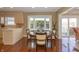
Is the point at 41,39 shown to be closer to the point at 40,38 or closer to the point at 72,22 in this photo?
the point at 40,38

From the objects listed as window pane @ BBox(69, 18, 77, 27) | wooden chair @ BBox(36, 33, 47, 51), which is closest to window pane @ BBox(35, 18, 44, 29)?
window pane @ BBox(69, 18, 77, 27)

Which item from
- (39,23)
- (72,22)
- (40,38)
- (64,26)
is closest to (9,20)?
(39,23)

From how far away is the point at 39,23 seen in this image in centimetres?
1068

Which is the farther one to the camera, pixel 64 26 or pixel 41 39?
pixel 64 26

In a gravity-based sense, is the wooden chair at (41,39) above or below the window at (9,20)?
below

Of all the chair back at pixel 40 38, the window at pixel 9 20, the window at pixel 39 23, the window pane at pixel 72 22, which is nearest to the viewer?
the chair back at pixel 40 38

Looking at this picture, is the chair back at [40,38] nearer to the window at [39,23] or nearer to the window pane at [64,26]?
the window pane at [64,26]

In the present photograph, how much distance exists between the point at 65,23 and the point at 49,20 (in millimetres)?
1331

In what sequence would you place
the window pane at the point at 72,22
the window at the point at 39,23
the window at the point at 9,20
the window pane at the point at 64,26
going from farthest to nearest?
the window at the point at 39,23
the window at the point at 9,20
the window pane at the point at 72,22
the window pane at the point at 64,26

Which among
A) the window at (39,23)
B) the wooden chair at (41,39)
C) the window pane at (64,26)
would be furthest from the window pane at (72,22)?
the wooden chair at (41,39)

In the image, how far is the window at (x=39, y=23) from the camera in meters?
10.5
